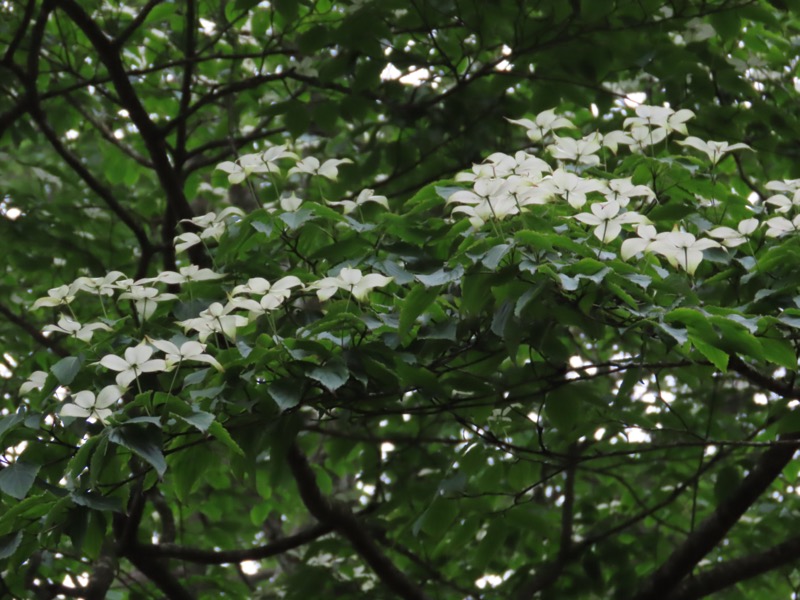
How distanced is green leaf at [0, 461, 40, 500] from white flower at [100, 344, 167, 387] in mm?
221

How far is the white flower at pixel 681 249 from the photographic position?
6.25ft

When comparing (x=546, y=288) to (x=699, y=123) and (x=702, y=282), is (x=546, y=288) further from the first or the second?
(x=699, y=123)

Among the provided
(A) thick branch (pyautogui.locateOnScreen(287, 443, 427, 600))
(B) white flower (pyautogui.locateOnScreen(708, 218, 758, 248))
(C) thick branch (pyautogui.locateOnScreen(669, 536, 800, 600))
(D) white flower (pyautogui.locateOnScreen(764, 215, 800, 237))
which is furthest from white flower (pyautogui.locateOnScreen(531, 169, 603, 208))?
(C) thick branch (pyautogui.locateOnScreen(669, 536, 800, 600))

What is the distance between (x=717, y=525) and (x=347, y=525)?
116 centimetres

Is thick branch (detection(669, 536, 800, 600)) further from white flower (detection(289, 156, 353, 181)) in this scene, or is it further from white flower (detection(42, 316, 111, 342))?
white flower (detection(42, 316, 111, 342))

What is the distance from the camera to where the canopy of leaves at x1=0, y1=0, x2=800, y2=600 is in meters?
1.90

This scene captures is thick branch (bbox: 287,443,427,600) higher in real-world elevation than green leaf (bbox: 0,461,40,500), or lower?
higher

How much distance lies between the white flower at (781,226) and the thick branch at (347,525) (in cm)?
170

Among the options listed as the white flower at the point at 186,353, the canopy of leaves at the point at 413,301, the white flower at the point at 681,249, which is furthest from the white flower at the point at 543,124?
the white flower at the point at 186,353

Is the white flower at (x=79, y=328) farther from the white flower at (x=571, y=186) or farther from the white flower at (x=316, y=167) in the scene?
the white flower at (x=571, y=186)

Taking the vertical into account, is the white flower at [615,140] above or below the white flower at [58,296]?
below

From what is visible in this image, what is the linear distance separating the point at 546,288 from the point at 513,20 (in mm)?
1768

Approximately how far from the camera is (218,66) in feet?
14.8

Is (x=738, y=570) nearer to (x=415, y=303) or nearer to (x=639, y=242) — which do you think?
(x=639, y=242)
